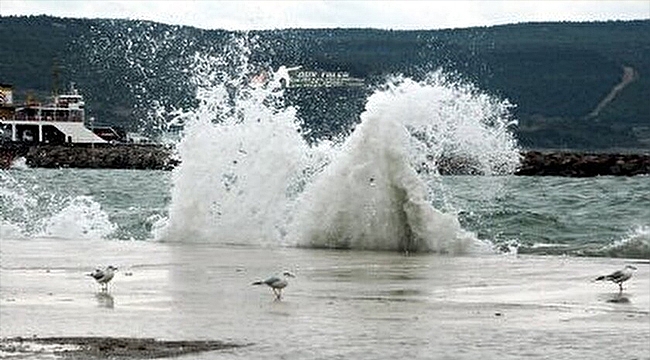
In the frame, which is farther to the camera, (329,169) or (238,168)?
(238,168)

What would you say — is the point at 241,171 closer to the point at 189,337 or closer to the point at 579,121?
the point at 189,337

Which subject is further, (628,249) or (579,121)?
(579,121)

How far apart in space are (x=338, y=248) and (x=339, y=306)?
9.88 m

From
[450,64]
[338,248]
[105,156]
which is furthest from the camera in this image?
[450,64]

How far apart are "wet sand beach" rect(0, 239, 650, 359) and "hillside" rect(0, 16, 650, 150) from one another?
378 feet

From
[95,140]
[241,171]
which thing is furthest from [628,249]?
[95,140]

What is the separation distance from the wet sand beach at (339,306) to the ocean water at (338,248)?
0.03 metres

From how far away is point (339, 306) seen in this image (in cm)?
1334

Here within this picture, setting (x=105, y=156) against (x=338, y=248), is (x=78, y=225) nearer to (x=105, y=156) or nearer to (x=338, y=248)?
(x=338, y=248)

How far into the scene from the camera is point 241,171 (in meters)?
25.6

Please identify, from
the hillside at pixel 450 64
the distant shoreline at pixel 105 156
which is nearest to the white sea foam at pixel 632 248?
the distant shoreline at pixel 105 156

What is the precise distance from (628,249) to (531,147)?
367 feet

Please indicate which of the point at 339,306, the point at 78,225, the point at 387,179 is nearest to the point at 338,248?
the point at 387,179

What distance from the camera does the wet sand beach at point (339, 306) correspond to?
1065 cm
